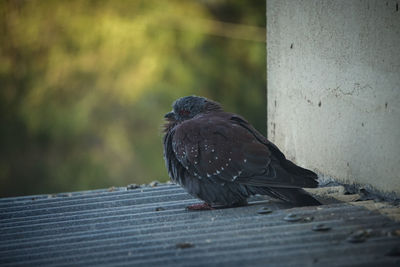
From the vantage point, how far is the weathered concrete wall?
3361mm

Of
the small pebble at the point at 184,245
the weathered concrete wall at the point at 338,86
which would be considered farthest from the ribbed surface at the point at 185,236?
the weathered concrete wall at the point at 338,86

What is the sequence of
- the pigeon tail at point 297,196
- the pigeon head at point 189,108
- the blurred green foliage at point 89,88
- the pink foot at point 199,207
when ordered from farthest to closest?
the blurred green foliage at point 89,88 → the pigeon head at point 189,108 → the pink foot at point 199,207 → the pigeon tail at point 297,196

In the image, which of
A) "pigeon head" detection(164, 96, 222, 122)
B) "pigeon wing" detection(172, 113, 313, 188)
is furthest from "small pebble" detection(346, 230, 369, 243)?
"pigeon head" detection(164, 96, 222, 122)

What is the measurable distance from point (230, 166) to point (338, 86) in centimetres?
95

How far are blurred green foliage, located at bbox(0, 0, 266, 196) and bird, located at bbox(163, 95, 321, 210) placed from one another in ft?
23.5

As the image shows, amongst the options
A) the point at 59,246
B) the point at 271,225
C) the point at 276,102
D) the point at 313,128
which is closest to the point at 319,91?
the point at 313,128

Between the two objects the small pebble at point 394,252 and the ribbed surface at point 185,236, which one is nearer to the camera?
the small pebble at point 394,252

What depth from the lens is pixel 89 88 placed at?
1124 centimetres

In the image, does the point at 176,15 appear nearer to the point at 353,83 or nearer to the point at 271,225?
the point at 353,83

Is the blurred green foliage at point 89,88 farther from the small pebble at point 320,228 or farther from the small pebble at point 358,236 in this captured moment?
the small pebble at point 358,236

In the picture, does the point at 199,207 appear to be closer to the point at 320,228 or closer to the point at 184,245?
the point at 184,245

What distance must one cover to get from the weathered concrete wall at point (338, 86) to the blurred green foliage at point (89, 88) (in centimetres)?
631

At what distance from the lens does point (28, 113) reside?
1124 cm

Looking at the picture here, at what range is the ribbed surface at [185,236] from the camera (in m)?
2.54
